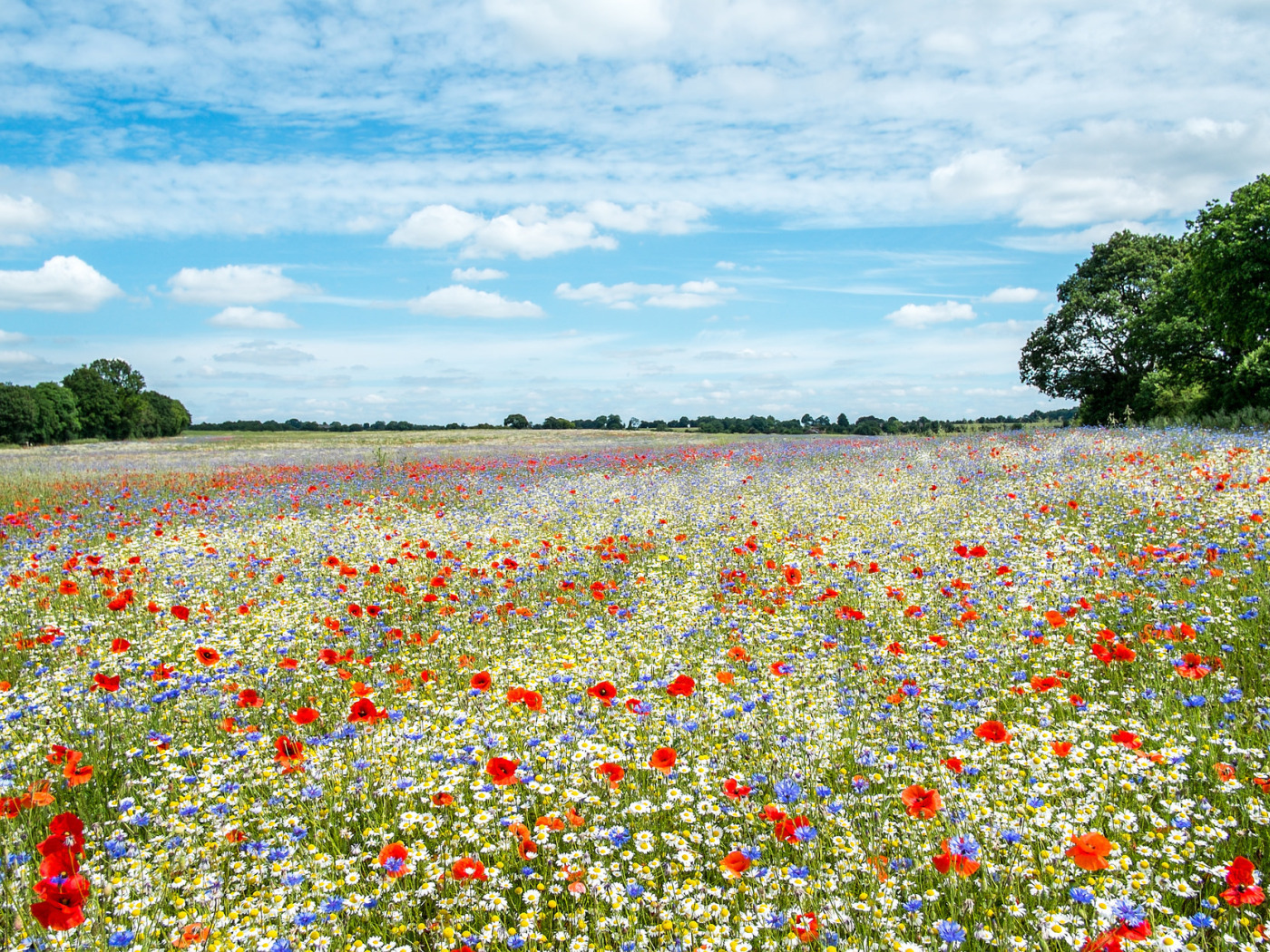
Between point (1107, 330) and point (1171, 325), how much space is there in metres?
7.69

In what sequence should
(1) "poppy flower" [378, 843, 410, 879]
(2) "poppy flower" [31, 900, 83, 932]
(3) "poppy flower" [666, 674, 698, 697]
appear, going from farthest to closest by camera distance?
(3) "poppy flower" [666, 674, 698, 697] < (1) "poppy flower" [378, 843, 410, 879] < (2) "poppy flower" [31, 900, 83, 932]

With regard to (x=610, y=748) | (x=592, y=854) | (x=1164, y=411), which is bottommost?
(x=592, y=854)

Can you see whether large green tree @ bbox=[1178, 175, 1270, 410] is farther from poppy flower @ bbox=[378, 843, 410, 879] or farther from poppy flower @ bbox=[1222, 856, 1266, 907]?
poppy flower @ bbox=[378, 843, 410, 879]

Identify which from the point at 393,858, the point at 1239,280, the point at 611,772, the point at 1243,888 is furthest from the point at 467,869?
the point at 1239,280

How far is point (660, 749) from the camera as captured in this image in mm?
2895

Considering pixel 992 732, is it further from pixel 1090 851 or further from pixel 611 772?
pixel 611 772

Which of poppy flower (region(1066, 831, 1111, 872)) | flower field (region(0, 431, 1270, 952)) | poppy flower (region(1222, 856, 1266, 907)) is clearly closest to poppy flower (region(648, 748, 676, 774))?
flower field (region(0, 431, 1270, 952))

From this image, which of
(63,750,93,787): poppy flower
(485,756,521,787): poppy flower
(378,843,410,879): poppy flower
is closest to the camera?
(378,843,410,879): poppy flower

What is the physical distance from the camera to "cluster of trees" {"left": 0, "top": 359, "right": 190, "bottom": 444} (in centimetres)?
6888

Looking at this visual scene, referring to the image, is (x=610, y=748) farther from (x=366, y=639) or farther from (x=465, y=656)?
(x=366, y=639)

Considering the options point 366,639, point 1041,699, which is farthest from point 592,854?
point 366,639

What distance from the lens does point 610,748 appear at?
11.5 feet

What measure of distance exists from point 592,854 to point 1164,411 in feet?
135

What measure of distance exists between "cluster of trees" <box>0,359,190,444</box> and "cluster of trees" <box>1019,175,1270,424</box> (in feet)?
294
